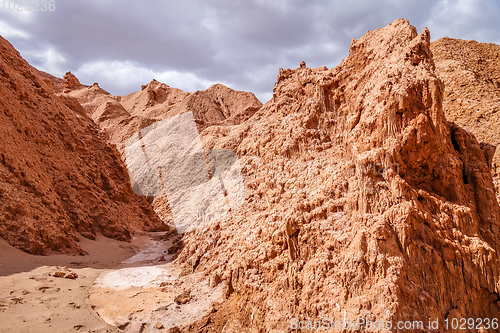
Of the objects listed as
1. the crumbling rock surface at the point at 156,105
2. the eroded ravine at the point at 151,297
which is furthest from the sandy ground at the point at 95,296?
the crumbling rock surface at the point at 156,105

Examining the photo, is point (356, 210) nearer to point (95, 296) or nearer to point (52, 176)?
point (95, 296)

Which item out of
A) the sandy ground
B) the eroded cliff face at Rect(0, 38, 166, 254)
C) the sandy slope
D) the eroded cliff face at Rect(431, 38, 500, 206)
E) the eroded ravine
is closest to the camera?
the sandy slope

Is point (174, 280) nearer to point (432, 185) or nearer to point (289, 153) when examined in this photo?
point (289, 153)

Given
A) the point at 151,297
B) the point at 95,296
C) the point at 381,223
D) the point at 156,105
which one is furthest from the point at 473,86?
the point at 156,105

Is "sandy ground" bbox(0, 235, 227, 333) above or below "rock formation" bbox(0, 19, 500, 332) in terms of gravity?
below

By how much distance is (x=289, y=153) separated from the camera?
7.31m

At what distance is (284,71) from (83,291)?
9613 millimetres

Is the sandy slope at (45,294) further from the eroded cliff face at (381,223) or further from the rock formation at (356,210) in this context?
the eroded cliff face at (381,223)

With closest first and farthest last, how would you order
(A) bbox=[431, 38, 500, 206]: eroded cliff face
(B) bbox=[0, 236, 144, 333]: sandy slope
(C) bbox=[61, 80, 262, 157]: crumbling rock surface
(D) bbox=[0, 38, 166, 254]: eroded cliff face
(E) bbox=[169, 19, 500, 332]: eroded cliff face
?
(E) bbox=[169, 19, 500, 332]: eroded cliff face, (B) bbox=[0, 236, 144, 333]: sandy slope, (D) bbox=[0, 38, 166, 254]: eroded cliff face, (A) bbox=[431, 38, 500, 206]: eroded cliff face, (C) bbox=[61, 80, 262, 157]: crumbling rock surface

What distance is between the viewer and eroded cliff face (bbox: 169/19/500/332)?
404 centimetres

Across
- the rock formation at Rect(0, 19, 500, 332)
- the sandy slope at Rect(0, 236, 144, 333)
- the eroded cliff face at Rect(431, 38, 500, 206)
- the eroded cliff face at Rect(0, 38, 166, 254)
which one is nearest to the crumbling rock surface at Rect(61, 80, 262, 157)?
the eroded cliff face at Rect(0, 38, 166, 254)

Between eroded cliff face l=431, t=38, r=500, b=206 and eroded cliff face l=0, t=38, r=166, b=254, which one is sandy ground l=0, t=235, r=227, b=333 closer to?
eroded cliff face l=0, t=38, r=166, b=254

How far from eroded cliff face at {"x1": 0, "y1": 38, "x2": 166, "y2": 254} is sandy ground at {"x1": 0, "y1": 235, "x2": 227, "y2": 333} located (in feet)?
3.08

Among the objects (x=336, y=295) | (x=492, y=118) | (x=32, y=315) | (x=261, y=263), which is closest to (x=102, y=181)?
(x=32, y=315)
